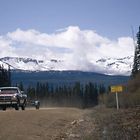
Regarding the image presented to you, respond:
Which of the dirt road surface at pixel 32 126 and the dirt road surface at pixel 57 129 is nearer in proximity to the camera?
the dirt road surface at pixel 57 129

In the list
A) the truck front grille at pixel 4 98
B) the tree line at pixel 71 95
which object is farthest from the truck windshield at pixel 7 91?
the tree line at pixel 71 95

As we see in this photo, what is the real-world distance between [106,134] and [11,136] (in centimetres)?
401

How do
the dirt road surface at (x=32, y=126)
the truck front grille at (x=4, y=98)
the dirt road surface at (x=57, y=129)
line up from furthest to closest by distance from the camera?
the truck front grille at (x=4, y=98), the dirt road surface at (x=32, y=126), the dirt road surface at (x=57, y=129)

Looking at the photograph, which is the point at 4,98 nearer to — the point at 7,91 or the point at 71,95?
the point at 7,91

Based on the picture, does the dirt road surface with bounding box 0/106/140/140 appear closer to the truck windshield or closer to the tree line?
the truck windshield

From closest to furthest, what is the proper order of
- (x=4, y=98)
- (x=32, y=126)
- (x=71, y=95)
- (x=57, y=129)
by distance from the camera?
(x=32, y=126)
(x=57, y=129)
(x=4, y=98)
(x=71, y=95)

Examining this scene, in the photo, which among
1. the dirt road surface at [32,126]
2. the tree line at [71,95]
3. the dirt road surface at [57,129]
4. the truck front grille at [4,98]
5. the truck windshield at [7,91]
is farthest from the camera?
the tree line at [71,95]

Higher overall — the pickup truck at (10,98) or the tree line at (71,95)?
the pickup truck at (10,98)

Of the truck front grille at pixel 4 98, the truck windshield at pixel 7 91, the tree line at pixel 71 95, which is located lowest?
the tree line at pixel 71 95

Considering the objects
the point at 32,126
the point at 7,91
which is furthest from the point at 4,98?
the point at 32,126

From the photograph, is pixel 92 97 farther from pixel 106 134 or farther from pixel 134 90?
pixel 106 134

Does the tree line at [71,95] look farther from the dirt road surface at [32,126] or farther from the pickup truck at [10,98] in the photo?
the dirt road surface at [32,126]

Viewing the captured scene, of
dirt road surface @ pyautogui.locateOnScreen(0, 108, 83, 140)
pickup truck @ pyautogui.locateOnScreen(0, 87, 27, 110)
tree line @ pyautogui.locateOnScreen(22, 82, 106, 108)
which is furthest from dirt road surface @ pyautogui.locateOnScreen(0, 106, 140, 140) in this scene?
tree line @ pyautogui.locateOnScreen(22, 82, 106, 108)

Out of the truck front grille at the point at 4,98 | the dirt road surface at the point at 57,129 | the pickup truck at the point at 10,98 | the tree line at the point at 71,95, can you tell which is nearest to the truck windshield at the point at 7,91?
the pickup truck at the point at 10,98
